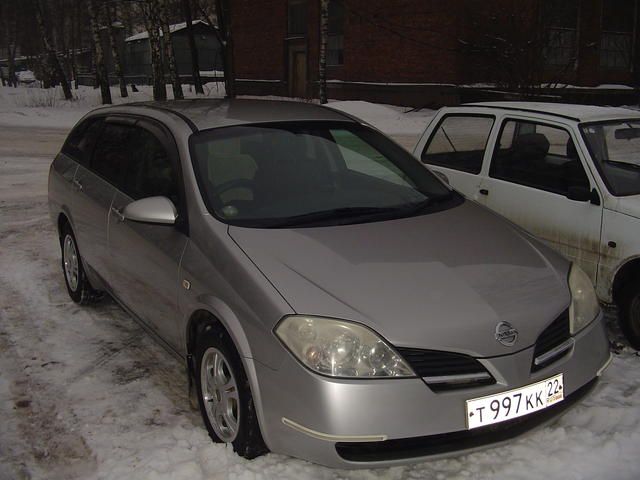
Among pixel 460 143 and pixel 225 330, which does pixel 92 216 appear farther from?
pixel 460 143

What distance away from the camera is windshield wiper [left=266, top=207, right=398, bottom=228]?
11.1ft

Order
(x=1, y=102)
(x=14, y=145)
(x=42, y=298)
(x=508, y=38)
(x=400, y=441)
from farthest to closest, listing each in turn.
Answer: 1. (x=1, y=102)
2. (x=508, y=38)
3. (x=14, y=145)
4. (x=42, y=298)
5. (x=400, y=441)

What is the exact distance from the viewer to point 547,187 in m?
5.09

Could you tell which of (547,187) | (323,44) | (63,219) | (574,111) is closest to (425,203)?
(547,187)

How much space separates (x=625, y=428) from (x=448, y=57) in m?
22.0

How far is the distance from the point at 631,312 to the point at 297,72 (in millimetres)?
27967

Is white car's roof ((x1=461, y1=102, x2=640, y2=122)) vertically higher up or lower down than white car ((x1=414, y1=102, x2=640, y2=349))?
higher up

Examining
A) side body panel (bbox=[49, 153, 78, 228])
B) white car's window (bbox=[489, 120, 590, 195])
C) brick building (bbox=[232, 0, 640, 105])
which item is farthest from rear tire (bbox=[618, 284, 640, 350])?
brick building (bbox=[232, 0, 640, 105])

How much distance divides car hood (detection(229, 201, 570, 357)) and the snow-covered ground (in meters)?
0.60

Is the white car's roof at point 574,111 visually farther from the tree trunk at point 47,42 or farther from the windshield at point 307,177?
the tree trunk at point 47,42

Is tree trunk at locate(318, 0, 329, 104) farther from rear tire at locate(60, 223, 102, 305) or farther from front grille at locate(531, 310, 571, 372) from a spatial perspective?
front grille at locate(531, 310, 571, 372)

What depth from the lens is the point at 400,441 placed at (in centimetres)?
261

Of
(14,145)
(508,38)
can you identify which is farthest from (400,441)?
(508,38)

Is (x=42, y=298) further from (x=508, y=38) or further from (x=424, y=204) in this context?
(x=508, y=38)
